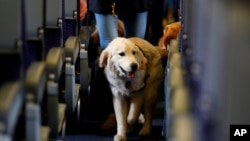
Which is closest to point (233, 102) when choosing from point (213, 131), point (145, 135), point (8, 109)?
point (213, 131)

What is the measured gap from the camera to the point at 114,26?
5.09 m

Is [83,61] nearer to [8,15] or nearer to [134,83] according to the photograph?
[134,83]

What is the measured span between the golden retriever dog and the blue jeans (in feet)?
0.83

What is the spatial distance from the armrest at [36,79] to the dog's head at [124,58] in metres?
1.63

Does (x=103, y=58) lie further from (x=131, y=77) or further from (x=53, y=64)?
(x=53, y=64)

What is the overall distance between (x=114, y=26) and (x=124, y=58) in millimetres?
526

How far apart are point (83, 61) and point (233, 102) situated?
209 centimetres

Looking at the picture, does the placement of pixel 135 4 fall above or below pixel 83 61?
above

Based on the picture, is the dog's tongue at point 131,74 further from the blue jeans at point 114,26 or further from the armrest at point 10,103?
the armrest at point 10,103

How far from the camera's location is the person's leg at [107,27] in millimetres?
5059

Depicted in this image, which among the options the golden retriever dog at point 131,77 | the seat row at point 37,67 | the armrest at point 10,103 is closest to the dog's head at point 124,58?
the golden retriever dog at point 131,77

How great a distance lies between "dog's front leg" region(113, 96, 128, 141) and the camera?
479 cm

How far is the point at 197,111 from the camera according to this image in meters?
2.77

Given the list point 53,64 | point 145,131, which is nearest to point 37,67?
point 53,64
